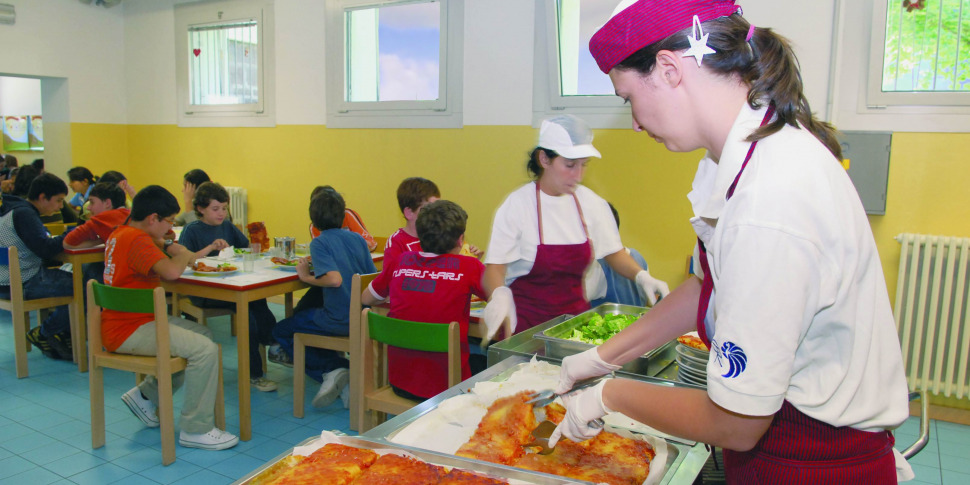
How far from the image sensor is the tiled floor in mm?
2883

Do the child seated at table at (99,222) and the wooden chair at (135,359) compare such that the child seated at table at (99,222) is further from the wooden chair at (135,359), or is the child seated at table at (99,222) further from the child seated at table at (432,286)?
the child seated at table at (432,286)

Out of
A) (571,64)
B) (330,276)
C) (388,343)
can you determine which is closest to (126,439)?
(330,276)

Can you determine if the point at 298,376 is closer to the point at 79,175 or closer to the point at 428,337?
the point at 428,337

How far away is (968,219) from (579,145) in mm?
2495

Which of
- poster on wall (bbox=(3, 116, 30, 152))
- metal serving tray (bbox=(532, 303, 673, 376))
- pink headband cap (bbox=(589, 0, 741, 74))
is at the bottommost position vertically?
metal serving tray (bbox=(532, 303, 673, 376))

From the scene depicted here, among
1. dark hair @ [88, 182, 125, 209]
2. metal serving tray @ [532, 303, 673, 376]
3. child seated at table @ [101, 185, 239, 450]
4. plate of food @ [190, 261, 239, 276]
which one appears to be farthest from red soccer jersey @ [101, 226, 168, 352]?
metal serving tray @ [532, 303, 673, 376]

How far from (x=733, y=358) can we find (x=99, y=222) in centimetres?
462

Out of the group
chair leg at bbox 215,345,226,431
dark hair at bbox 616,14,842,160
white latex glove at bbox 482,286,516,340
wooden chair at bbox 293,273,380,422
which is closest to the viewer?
dark hair at bbox 616,14,842,160

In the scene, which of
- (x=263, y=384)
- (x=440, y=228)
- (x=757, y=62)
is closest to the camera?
(x=757, y=62)

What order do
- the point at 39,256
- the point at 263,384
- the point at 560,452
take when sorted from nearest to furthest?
the point at 560,452
the point at 263,384
the point at 39,256

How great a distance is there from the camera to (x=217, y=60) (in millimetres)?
6434

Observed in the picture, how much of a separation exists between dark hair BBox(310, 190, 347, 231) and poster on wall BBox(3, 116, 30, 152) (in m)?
8.43

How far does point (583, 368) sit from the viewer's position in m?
1.39

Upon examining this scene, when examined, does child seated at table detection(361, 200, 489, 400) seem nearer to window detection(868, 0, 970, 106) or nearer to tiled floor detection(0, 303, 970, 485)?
tiled floor detection(0, 303, 970, 485)
